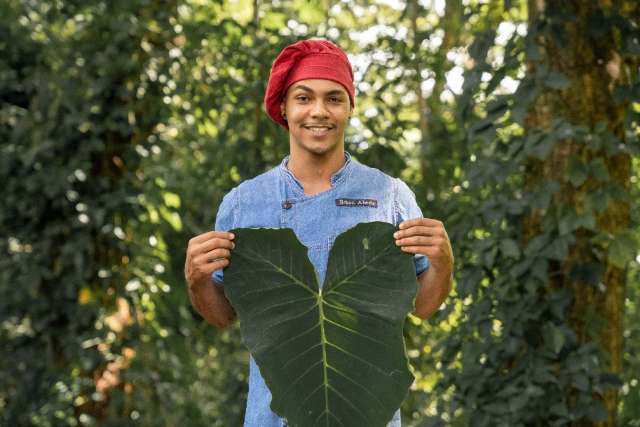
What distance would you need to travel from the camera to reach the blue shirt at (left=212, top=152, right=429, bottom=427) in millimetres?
1667

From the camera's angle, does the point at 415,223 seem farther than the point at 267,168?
No

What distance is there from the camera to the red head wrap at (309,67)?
167 cm

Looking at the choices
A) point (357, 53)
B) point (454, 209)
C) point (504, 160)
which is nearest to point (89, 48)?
point (357, 53)

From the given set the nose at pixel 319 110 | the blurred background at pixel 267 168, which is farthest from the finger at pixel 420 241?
the blurred background at pixel 267 168

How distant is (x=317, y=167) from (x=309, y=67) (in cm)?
15

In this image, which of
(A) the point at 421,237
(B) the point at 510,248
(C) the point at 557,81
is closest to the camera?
(A) the point at 421,237

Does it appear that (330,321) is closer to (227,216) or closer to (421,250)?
(421,250)

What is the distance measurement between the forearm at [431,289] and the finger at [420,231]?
0.28 ft

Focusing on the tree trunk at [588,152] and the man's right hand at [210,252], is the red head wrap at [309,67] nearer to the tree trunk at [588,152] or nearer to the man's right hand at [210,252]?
the man's right hand at [210,252]

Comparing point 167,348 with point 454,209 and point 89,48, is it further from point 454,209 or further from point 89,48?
point 454,209

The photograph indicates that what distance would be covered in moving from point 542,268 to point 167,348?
8.03 ft

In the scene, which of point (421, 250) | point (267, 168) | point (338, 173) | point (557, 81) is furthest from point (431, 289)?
point (267, 168)

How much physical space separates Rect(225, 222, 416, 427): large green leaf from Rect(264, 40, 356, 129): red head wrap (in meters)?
0.26

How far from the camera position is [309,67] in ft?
5.50
